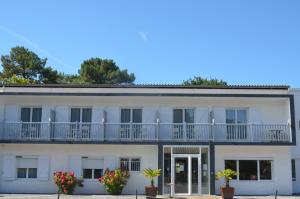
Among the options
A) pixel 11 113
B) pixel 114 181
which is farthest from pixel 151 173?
pixel 11 113

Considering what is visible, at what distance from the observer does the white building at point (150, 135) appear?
2789 centimetres

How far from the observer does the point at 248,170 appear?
2859 cm

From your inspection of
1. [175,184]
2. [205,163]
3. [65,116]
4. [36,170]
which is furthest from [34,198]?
[205,163]

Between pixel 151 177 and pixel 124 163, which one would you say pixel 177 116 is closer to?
pixel 124 163

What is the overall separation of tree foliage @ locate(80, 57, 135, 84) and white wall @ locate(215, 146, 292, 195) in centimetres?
3280

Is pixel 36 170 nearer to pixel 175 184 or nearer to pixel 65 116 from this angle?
pixel 65 116

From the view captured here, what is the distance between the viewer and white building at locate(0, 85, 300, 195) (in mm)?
27891

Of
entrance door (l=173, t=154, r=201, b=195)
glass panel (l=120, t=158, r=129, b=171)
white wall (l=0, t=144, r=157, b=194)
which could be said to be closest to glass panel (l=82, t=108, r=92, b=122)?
white wall (l=0, t=144, r=157, b=194)

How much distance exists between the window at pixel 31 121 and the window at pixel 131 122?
5124mm

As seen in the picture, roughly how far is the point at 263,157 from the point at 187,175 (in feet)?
16.0

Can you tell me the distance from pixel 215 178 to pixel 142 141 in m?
4.80

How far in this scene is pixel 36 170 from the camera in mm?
28562

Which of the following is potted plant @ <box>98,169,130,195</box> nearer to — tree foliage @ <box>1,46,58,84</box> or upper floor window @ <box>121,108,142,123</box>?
upper floor window @ <box>121,108,142,123</box>

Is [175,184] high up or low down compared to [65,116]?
down
